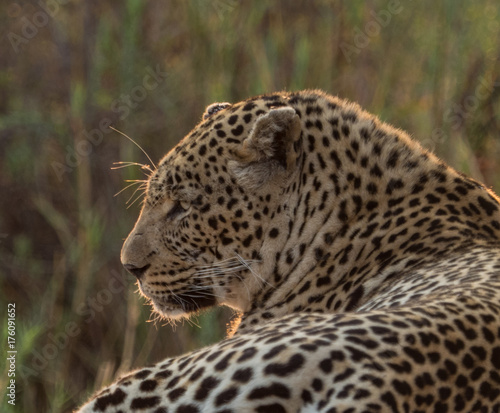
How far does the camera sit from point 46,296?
7.75 m

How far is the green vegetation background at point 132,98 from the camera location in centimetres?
745

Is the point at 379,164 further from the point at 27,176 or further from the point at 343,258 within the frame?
the point at 27,176

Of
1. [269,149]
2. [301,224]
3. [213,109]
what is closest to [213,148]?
[269,149]

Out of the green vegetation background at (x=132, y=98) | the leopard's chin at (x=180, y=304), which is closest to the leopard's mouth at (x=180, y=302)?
the leopard's chin at (x=180, y=304)

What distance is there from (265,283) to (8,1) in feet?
19.1

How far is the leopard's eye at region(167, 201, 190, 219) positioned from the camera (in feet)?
15.2

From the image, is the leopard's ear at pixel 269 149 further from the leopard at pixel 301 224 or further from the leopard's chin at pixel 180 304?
the leopard's chin at pixel 180 304

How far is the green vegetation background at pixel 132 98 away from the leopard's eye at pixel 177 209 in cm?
229

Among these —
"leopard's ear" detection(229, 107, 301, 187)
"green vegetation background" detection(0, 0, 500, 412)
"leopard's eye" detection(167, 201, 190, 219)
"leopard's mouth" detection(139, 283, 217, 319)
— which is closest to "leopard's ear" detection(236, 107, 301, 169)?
"leopard's ear" detection(229, 107, 301, 187)

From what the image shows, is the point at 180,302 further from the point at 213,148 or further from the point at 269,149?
the point at 269,149

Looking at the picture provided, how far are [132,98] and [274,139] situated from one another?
3.98m

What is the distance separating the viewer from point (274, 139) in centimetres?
437

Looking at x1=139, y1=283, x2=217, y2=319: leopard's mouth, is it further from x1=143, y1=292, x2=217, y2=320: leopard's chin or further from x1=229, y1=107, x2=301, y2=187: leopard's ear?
x1=229, y1=107, x2=301, y2=187: leopard's ear

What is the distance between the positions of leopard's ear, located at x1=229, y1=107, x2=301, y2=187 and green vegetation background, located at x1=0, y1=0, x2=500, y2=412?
102 inches
